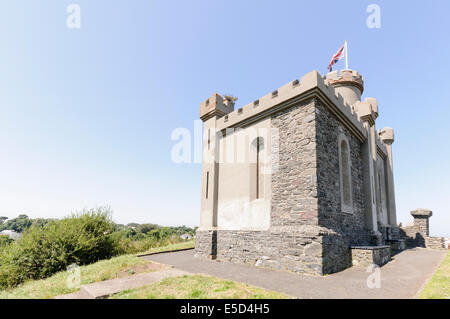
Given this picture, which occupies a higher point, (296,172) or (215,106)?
(215,106)

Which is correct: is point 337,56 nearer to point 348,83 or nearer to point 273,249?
point 348,83

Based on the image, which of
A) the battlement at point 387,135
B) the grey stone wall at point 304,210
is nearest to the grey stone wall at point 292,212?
the grey stone wall at point 304,210

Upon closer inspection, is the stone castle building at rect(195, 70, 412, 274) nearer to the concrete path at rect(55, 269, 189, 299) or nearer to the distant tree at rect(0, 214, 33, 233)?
the concrete path at rect(55, 269, 189, 299)

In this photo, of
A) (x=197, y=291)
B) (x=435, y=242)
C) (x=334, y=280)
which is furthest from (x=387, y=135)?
(x=197, y=291)

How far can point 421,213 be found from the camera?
1472cm

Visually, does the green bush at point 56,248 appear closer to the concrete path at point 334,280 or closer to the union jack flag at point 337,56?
the concrete path at point 334,280

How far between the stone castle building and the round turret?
1145 mm

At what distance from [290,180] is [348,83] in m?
8.39

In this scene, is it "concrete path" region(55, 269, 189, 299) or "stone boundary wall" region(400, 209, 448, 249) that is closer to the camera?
"concrete path" region(55, 269, 189, 299)

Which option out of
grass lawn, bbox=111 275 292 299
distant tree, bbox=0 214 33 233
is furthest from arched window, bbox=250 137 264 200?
distant tree, bbox=0 214 33 233

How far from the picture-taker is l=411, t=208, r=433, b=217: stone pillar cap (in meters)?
14.5

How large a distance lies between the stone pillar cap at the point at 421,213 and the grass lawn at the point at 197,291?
15.0m
